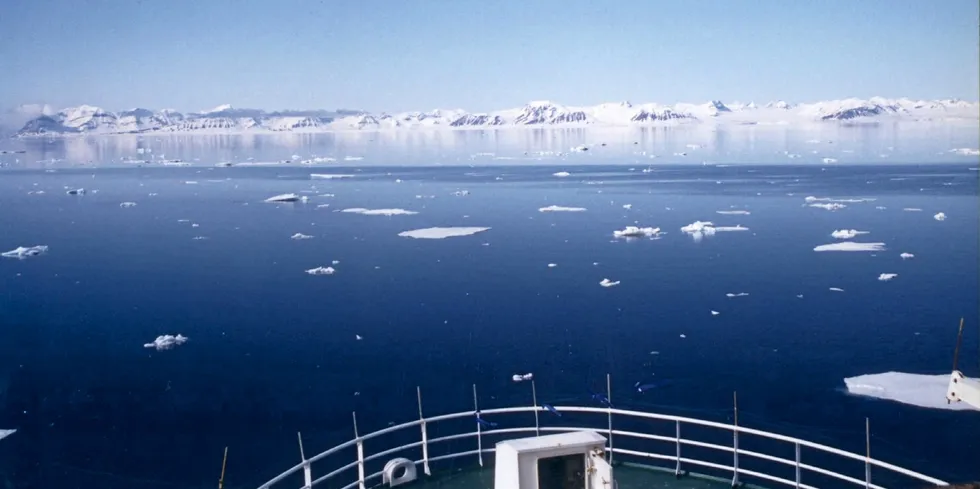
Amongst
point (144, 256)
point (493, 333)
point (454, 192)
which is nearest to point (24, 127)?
point (454, 192)

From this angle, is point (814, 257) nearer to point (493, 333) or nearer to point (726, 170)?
point (493, 333)

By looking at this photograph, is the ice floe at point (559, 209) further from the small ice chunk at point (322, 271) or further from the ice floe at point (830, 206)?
the small ice chunk at point (322, 271)

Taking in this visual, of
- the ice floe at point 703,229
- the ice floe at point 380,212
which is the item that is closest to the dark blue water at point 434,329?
the ice floe at point 703,229

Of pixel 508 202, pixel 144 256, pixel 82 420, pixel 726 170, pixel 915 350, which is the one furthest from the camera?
pixel 726 170

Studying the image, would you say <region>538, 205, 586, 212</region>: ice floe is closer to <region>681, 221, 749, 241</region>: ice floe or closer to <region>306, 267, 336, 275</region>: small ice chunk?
<region>681, 221, 749, 241</region>: ice floe

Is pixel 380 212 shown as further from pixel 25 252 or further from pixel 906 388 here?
pixel 906 388

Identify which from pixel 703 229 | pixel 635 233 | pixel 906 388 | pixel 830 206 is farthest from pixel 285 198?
pixel 906 388
